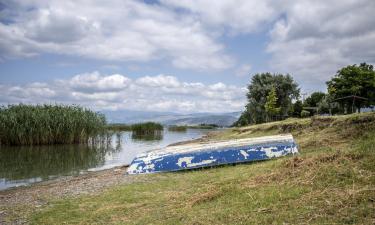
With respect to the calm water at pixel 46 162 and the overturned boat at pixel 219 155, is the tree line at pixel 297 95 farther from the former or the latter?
the overturned boat at pixel 219 155

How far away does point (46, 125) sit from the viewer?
89.5 ft

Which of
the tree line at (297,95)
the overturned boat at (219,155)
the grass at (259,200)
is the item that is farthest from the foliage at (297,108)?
the grass at (259,200)

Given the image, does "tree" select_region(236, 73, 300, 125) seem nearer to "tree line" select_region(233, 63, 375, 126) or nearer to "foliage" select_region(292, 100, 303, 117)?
"tree line" select_region(233, 63, 375, 126)

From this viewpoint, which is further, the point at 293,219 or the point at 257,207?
the point at 257,207

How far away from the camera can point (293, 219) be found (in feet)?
15.9

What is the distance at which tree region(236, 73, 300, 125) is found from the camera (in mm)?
54406

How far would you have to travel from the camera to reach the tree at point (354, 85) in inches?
1992

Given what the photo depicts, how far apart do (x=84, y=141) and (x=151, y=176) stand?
19296 millimetres

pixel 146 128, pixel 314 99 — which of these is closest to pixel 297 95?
pixel 314 99

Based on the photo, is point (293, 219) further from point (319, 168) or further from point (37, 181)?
point (37, 181)

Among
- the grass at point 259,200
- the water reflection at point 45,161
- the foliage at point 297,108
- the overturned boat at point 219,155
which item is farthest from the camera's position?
the foliage at point 297,108

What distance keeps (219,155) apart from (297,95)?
4636cm

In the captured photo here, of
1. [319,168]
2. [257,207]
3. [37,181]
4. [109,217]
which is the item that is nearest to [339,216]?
[257,207]

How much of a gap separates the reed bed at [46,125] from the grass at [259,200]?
19.7 meters
